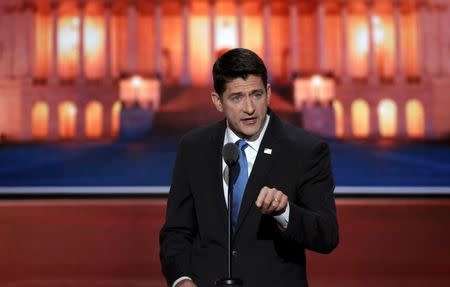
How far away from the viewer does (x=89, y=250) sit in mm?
10141

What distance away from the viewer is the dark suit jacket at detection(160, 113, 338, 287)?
A: 12.4 ft

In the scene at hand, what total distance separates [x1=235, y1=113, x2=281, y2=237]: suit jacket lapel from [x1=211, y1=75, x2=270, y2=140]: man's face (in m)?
0.11

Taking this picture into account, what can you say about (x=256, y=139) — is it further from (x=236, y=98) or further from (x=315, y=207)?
(x=315, y=207)

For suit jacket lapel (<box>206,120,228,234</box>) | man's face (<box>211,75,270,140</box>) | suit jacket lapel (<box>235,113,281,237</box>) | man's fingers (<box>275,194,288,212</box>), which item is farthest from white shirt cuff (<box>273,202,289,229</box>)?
man's face (<box>211,75,270,140</box>)

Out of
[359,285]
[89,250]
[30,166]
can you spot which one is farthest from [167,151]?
[359,285]

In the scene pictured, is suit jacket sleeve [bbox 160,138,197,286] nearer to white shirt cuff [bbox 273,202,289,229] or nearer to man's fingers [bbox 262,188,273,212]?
white shirt cuff [bbox 273,202,289,229]

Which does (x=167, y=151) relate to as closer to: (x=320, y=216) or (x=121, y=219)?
(x=121, y=219)

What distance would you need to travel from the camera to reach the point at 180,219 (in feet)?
13.5

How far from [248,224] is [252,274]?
323mm

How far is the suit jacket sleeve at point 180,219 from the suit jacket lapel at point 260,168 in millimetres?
490

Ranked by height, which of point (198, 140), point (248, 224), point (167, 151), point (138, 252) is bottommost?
point (167, 151)

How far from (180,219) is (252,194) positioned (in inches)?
25.1

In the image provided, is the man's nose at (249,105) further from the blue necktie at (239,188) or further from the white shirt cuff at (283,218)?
Result: the white shirt cuff at (283,218)

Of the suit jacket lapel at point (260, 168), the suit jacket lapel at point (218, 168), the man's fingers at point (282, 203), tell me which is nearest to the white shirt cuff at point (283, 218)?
the man's fingers at point (282, 203)
